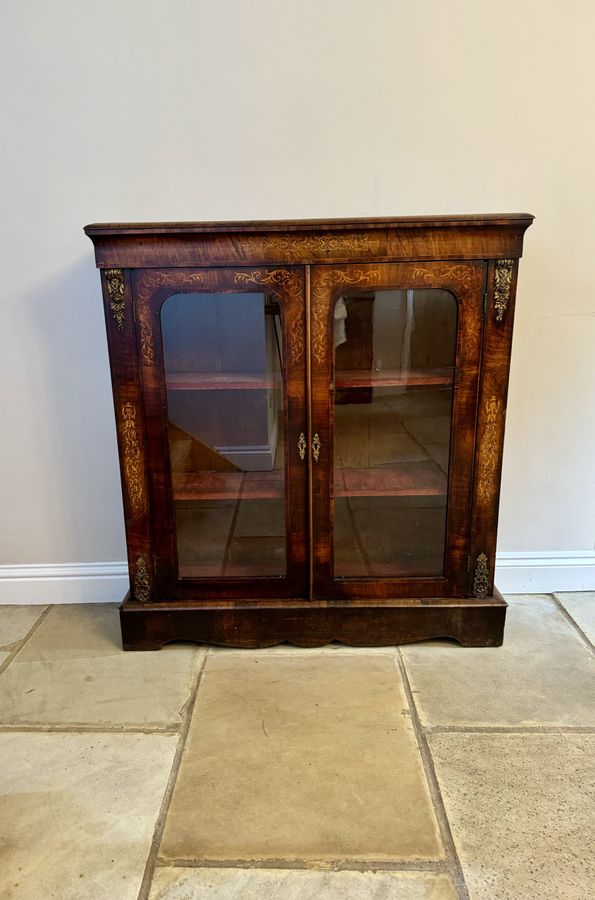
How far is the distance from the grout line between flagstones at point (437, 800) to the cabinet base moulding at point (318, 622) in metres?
0.18

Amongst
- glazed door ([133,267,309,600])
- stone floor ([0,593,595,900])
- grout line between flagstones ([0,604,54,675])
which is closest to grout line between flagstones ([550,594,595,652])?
stone floor ([0,593,595,900])

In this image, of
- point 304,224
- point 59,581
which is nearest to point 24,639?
point 59,581

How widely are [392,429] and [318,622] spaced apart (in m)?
0.68

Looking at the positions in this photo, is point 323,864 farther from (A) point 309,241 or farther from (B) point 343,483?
(A) point 309,241

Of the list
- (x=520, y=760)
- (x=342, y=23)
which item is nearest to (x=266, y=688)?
(x=520, y=760)

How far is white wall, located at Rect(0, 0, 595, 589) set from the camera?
6.09 ft

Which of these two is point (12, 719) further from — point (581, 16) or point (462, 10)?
point (581, 16)

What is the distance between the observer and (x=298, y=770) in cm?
147

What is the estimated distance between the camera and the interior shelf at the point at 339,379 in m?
1.78

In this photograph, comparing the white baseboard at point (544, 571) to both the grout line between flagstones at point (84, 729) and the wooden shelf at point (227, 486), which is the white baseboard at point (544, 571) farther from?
the grout line between flagstones at point (84, 729)

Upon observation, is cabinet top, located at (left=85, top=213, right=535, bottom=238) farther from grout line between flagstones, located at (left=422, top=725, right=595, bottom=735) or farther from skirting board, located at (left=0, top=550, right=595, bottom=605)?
grout line between flagstones, located at (left=422, top=725, right=595, bottom=735)

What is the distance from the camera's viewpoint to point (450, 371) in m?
1.77

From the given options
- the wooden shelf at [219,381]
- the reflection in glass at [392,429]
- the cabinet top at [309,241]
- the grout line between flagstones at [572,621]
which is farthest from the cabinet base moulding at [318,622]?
the cabinet top at [309,241]

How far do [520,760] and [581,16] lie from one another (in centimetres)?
219
